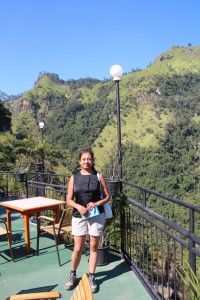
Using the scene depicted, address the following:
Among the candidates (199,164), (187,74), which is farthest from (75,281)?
(187,74)

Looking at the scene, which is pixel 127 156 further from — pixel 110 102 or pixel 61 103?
pixel 61 103

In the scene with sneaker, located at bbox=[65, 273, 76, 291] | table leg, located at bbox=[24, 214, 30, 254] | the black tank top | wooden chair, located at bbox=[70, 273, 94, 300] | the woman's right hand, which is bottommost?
sneaker, located at bbox=[65, 273, 76, 291]

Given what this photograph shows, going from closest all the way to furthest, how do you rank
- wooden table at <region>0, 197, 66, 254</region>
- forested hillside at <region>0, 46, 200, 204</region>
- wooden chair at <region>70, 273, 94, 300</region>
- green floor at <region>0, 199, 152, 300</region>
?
wooden chair at <region>70, 273, 94, 300</region>, green floor at <region>0, 199, 152, 300</region>, wooden table at <region>0, 197, 66, 254</region>, forested hillside at <region>0, 46, 200, 204</region>

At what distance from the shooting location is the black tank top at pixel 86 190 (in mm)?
2996

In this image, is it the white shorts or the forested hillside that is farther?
the forested hillside

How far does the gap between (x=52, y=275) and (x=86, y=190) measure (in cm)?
119

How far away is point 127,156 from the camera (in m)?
92.6

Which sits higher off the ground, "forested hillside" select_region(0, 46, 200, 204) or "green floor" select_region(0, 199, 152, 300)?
"forested hillside" select_region(0, 46, 200, 204)

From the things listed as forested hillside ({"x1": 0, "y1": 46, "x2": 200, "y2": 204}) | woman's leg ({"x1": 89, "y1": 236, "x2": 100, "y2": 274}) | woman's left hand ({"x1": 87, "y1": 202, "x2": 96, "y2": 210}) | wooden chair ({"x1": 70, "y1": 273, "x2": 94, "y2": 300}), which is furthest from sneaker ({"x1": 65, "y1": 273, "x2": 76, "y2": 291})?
forested hillside ({"x1": 0, "y1": 46, "x2": 200, "y2": 204})

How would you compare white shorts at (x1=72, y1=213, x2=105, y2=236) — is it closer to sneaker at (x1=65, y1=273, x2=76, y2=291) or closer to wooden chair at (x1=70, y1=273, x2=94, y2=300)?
sneaker at (x1=65, y1=273, x2=76, y2=291)

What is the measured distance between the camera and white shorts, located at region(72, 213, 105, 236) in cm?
300

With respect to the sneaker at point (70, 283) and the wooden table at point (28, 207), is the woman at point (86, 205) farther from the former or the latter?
the wooden table at point (28, 207)

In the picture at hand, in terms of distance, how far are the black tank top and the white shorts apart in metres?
0.06

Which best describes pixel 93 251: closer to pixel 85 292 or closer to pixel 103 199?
pixel 103 199
